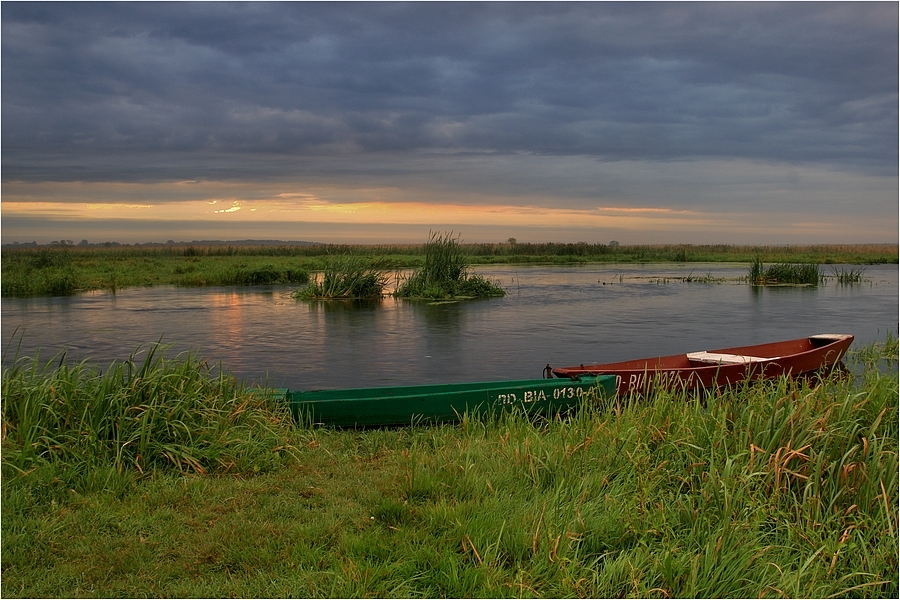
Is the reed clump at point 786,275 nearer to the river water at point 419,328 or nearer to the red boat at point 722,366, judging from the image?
the river water at point 419,328

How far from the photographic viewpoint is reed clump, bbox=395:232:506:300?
89.2 ft

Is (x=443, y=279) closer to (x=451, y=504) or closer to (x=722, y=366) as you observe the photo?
(x=722, y=366)

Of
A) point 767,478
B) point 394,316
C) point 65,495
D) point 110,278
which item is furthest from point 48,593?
point 110,278

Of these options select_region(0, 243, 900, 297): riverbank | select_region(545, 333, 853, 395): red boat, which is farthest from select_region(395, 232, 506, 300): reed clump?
select_region(545, 333, 853, 395): red boat

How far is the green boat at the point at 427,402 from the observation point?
809 cm

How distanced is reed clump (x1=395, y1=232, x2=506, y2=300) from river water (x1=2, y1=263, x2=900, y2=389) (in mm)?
1133

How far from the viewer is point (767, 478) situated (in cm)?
516

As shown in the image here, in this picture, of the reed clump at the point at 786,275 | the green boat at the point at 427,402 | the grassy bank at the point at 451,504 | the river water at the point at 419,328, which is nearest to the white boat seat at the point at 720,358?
the river water at the point at 419,328

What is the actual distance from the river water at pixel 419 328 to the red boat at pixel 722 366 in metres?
2.82

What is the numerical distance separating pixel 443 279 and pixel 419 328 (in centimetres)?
824

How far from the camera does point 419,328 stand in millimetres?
19578

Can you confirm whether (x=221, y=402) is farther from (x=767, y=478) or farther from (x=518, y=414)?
(x=767, y=478)

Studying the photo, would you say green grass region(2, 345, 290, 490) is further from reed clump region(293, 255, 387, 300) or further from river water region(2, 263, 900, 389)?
reed clump region(293, 255, 387, 300)

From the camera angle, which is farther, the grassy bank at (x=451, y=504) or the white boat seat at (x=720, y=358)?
the white boat seat at (x=720, y=358)
